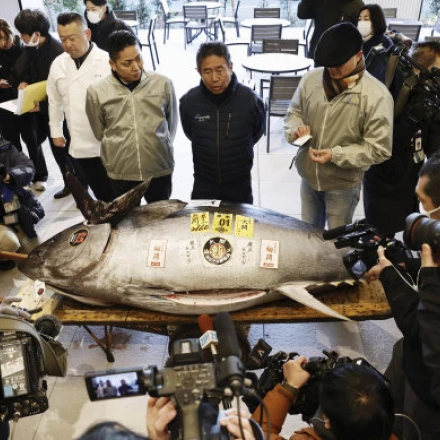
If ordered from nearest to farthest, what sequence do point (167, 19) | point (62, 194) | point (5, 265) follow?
point (5, 265)
point (62, 194)
point (167, 19)

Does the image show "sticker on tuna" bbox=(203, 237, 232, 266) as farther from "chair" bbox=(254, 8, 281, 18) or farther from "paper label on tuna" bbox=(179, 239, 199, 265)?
"chair" bbox=(254, 8, 281, 18)

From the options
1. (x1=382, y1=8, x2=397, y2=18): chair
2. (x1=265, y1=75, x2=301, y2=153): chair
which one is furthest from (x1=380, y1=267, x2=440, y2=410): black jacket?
(x1=382, y1=8, x2=397, y2=18): chair

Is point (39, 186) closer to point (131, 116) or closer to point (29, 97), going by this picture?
point (29, 97)

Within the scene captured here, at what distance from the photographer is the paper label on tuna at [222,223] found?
242 centimetres

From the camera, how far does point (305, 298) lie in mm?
2344

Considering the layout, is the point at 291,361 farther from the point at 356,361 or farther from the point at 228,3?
the point at 228,3

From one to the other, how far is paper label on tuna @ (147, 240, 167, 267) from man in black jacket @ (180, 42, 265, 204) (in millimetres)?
728

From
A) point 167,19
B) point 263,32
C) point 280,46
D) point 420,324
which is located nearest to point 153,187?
point 420,324

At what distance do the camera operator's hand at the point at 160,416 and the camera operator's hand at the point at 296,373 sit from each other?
58 cm

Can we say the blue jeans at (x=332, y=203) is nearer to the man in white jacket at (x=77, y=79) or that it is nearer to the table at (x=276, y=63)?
the man in white jacket at (x=77, y=79)

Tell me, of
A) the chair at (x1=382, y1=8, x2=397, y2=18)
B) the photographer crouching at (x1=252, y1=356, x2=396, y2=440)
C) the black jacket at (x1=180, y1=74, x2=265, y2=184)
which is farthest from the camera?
the chair at (x1=382, y1=8, x2=397, y2=18)

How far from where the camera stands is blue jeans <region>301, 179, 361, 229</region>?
2834mm

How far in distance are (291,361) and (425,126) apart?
171 centimetres

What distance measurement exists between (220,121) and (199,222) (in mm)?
686
